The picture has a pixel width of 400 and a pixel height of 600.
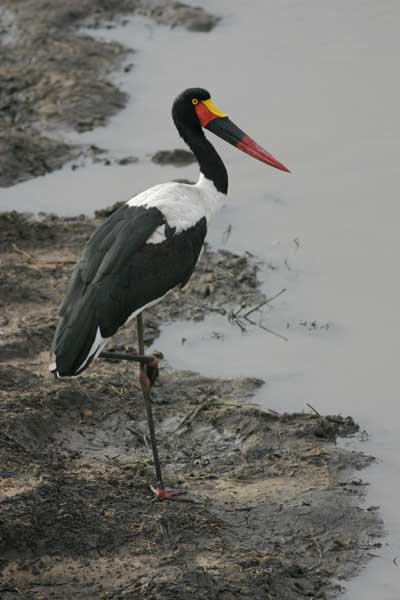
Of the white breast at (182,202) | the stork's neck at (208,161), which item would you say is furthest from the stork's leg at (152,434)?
the stork's neck at (208,161)

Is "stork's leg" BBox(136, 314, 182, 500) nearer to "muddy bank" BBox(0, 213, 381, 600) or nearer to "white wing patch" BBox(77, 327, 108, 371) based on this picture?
"muddy bank" BBox(0, 213, 381, 600)

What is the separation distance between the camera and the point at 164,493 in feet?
21.8

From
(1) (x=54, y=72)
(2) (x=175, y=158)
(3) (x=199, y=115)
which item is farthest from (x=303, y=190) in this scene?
(1) (x=54, y=72)

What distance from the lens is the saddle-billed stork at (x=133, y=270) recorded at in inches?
258

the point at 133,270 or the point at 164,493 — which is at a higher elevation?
the point at 133,270

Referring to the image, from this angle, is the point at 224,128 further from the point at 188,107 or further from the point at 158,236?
the point at 158,236

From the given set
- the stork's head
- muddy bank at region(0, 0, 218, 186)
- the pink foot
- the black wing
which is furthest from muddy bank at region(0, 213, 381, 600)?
muddy bank at region(0, 0, 218, 186)

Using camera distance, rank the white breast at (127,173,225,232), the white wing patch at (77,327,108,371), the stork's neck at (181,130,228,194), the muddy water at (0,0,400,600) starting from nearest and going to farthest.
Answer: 1. the white wing patch at (77,327,108,371)
2. the white breast at (127,173,225,232)
3. the stork's neck at (181,130,228,194)
4. the muddy water at (0,0,400,600)

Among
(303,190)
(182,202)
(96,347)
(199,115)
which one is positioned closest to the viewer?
(96,347)

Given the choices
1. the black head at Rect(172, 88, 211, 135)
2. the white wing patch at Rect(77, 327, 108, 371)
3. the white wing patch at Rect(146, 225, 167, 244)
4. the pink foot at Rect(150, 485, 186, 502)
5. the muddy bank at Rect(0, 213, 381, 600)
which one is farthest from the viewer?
the black head at Rect(172, 88, 211, 135)

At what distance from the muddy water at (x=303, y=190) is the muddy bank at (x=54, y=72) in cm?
19

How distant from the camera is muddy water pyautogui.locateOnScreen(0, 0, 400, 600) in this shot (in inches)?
315

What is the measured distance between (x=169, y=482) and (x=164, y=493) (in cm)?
26

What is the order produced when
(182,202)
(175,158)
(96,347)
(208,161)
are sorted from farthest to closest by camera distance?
(175,158) < (208,161) < (182,202) < (96,347)
